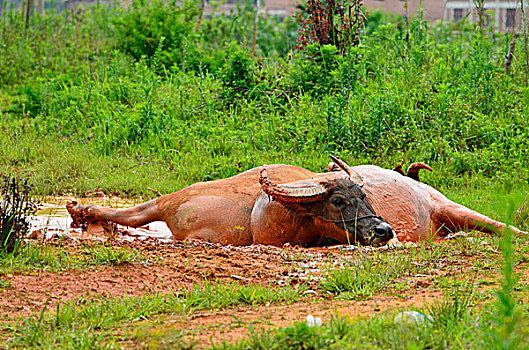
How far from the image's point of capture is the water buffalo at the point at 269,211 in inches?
229

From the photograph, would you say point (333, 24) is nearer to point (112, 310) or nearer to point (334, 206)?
point (334, 206)

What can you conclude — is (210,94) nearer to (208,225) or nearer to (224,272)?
(208,225)

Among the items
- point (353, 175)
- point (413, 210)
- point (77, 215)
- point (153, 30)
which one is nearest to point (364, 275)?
point (353, 175)

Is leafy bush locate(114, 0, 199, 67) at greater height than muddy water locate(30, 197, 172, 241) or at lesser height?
greater

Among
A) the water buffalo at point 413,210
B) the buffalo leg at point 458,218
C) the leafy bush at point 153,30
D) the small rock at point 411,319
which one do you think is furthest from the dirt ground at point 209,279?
the leafy bush at point 153,30

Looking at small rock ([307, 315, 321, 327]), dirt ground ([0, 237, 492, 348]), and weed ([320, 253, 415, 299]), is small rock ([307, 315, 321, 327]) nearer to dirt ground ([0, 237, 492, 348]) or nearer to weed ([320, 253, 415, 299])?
dirt ground ([0, 237, 492, 348])

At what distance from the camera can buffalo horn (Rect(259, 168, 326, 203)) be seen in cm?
580

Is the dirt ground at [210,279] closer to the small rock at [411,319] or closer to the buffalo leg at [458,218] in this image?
the small rock at [411,319]

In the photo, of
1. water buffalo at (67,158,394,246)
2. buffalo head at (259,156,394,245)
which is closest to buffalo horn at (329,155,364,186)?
water buffalo at (67,158,394,246)

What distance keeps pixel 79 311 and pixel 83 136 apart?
25.5ft

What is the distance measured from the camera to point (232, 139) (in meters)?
10.1

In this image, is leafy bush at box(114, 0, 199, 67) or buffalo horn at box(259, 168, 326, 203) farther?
leafy bush at box(114, 0, 199, 67)

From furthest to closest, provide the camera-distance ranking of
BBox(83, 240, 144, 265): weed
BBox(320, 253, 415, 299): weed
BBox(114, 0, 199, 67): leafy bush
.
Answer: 1. BBox(114, 0, 199, 67): leafy bush
2. BBox(83, 240, 144, 265): weed
3. BBox(320, 253, 415, 299): weed

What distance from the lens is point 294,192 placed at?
582 centimetres
